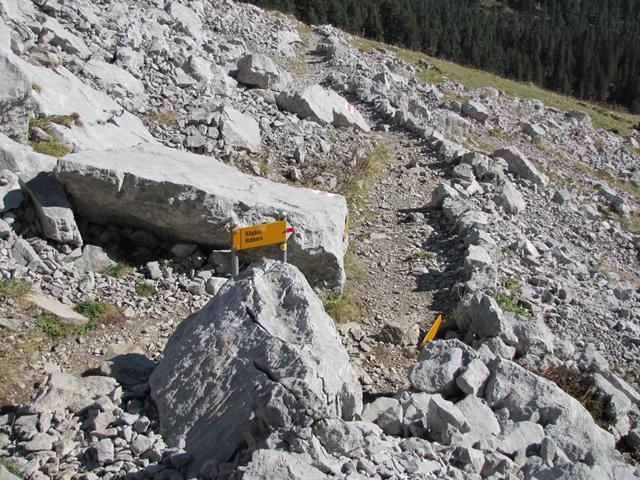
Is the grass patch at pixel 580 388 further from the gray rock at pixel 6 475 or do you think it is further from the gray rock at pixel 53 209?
the gray rock at pixel 53 209

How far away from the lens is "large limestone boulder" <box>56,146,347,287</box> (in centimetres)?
888

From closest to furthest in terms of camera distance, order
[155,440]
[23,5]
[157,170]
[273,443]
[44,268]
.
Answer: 1. [273,443]
2. [155,440]
3. [44,268]
4. [157,170]
5. [23,5]

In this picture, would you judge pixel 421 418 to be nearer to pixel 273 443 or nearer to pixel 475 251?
pixel 273 443

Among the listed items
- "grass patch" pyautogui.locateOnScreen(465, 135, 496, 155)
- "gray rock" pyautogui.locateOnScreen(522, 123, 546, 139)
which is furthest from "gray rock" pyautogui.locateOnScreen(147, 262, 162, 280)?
"gray rock" pyautogui.locateOnScreen(522, 123, 546, 139)

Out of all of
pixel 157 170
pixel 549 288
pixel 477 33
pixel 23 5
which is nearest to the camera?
pixel 157 170

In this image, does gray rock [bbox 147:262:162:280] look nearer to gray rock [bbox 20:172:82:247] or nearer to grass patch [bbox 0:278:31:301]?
gray rock [bbox 20:172:82:247]

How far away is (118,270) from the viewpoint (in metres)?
9.05

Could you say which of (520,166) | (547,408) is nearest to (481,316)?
(547,408)

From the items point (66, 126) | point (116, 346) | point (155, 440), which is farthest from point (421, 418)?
point (66, 126)

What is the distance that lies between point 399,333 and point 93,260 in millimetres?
4850

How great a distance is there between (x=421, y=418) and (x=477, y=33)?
88844 mm

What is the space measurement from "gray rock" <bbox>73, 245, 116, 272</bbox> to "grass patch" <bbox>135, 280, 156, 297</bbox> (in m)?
0.62

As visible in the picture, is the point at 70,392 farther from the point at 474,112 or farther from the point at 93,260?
the point at 474,112

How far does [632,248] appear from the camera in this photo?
1680 cm
